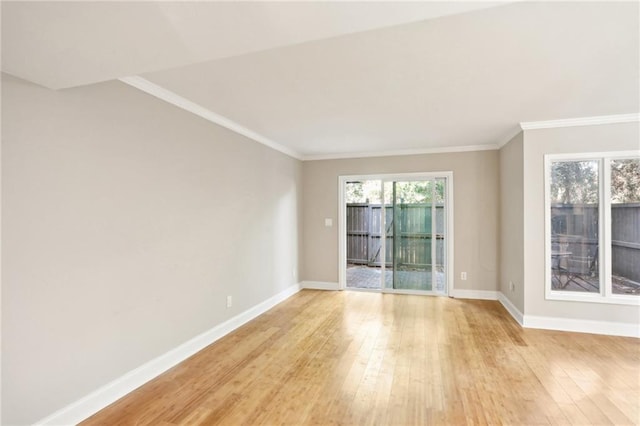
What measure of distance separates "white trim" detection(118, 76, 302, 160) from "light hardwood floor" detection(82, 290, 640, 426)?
7.85 feet

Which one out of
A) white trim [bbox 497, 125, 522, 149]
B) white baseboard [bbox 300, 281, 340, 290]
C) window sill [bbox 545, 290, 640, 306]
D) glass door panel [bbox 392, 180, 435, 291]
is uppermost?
white trim [bbox 497, 125, 522, 149]

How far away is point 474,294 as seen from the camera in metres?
5.02

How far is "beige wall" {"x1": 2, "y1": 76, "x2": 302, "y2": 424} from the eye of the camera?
1.78 metres

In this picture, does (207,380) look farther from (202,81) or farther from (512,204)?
(512,204)

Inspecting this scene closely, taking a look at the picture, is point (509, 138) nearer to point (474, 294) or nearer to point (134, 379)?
point (474, 294)

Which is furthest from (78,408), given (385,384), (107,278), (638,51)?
(638,51)

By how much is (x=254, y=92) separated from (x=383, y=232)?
11.7ft

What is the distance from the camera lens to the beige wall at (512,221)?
3.90 m

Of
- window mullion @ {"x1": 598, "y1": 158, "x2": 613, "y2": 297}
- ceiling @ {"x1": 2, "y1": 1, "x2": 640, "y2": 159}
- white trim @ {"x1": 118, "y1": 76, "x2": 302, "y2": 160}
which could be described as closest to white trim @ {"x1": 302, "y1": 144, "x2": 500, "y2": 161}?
ceiling @ {"x1": 2, "y1": 1, "x2": 640, "y2": 159}

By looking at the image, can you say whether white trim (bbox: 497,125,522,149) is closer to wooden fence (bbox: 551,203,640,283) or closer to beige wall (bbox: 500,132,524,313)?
beige wall (bbox: 500,132,524,313)

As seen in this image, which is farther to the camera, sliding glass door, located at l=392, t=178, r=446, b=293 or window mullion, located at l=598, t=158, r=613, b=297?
sliding glass door, located at l=392, t=178, r=446, b=293

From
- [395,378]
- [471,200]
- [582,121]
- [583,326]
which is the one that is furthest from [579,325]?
[395,378]

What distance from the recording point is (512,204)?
13.9 feet

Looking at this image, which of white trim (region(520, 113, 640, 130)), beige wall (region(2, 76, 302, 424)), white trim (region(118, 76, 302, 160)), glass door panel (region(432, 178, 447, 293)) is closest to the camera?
beige wall (region(2, 76, 302, 424))
